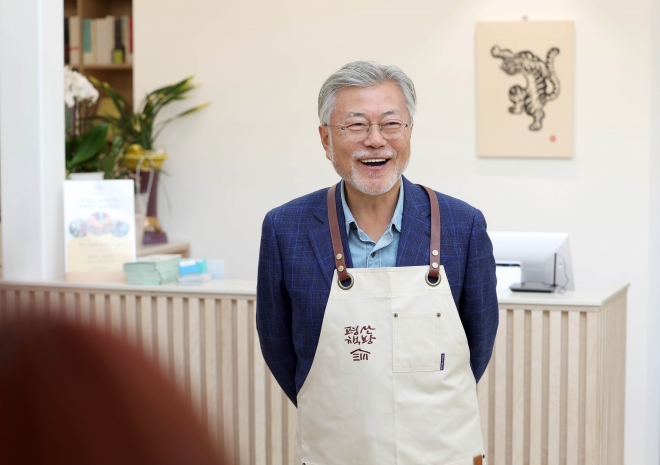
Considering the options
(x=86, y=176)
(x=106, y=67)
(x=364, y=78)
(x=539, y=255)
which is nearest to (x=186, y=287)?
(x=86, y=176)

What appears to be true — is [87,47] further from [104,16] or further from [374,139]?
[374,139]

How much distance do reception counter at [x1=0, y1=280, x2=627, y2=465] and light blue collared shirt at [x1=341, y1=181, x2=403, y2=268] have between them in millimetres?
1002

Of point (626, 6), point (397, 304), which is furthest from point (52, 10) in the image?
point (626, 6)

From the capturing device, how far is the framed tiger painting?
4.25 m

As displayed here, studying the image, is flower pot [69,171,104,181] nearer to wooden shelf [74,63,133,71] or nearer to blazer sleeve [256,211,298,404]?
wooden shelf [74,63,133,71]

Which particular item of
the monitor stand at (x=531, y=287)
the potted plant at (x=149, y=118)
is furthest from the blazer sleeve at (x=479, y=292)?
the potted plant at (x=149, y=118)

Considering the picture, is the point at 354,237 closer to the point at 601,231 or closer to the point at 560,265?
the point at 560,265

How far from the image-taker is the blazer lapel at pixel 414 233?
1.64m

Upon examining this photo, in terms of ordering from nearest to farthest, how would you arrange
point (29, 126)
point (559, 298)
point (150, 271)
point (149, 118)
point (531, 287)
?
1. point (559, 298)
2. point (531, 287)
3. point (150, 271)
4. point (29, 126)
5. point (149, 118)

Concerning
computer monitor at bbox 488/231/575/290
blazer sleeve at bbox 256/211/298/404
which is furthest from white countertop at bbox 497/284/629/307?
blazer sleeve at bbox 256/211/298/404

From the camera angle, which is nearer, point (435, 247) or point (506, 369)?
point (435, 247)

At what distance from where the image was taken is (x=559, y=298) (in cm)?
276

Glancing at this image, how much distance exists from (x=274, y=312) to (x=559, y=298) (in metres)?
1.35

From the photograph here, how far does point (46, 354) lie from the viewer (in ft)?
1.09
